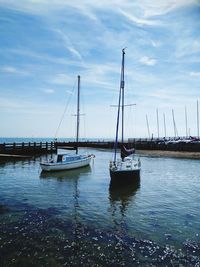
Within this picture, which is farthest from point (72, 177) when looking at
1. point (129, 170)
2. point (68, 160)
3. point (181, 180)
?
point (181, 180)

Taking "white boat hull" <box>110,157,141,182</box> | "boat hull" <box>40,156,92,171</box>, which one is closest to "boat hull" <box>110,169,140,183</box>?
"white boat hull" <box>110,157,141,182</box>

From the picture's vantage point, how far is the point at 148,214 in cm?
1686

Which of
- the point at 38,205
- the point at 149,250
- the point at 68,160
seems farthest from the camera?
the point at 68,160

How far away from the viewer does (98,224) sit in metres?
14.8

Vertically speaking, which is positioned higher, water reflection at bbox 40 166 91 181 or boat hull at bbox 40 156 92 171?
boat hull at bbox 40 156 92 171

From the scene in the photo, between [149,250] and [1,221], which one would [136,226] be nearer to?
[149,250]

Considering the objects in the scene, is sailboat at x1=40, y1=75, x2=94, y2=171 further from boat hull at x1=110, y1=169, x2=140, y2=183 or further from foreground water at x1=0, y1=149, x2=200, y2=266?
boat hull at x1=110, y1=169, x2=140, y2=183

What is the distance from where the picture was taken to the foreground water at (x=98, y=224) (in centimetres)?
1090

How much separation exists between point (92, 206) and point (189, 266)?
29.9 feet

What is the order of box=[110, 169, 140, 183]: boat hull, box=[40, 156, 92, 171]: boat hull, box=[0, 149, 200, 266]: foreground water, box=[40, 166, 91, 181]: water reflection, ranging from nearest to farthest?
box=[0, 149, 200, 266]: foreground water
box=[110, 169, 140, 183]: boat hull
box=[40, 166, 91, 181]: water reflection
box=[40, 156, 92, 171]: boat hull

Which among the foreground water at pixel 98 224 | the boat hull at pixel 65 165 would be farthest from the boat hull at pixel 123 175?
the boat hull at pixel 65 165

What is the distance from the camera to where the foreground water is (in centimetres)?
1090

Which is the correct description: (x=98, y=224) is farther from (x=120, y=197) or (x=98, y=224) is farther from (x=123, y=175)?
(x=123, y=175)

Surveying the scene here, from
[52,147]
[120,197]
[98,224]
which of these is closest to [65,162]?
[120,197]
